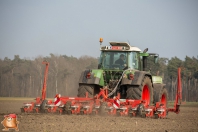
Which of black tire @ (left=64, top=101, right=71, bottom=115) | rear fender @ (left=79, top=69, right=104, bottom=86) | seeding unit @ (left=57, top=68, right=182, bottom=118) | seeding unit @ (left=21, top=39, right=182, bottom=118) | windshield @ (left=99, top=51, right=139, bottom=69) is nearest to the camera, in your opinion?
seeding unit @ (left=57, top=68, right=182, bottom=118)

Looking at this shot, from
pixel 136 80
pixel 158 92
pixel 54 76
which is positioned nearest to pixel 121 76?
pixel 136 80

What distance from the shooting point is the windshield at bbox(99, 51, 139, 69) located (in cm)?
1717

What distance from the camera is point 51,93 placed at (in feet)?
235

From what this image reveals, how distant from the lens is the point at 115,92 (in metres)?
17.0

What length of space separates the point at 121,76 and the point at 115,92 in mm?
727

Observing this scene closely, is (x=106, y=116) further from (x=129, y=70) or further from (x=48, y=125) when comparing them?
(x=48, y=125)

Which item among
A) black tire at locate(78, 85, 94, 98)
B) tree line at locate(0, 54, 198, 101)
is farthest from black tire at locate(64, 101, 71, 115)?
tree line at locate(0, 54, 198, 101)

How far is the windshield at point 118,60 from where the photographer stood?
56.3 ft

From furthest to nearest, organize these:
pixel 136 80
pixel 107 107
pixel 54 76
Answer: pixel 54 76 → pixel 136 80 → pixel 107 107

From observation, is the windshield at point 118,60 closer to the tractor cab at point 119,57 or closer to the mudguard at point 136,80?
the tractor cab at point 119,57

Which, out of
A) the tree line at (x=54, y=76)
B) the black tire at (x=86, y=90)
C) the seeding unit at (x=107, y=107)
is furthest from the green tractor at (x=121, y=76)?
the tree line at (x=54, y=76)

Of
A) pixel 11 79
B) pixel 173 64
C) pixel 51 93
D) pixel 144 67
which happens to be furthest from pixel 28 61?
pixel 144 67

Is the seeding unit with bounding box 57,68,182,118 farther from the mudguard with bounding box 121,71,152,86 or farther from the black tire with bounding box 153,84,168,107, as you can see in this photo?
the black tire with bounding box 153,84,168,107

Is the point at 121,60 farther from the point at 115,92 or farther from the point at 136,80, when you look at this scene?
the point at 136,80
